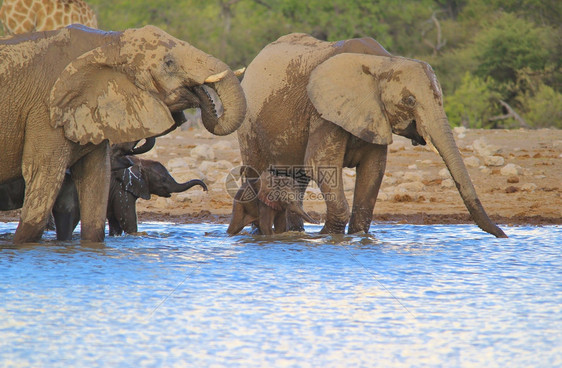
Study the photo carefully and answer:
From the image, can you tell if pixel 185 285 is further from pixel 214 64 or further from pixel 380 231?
pixel 380 231

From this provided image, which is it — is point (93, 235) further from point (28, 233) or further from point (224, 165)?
point (224, 165)

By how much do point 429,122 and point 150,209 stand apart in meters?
4.19

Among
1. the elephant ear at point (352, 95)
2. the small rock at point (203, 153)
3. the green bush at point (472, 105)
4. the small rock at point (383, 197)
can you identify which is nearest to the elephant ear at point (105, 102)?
the elephant ear at point (352, 95)

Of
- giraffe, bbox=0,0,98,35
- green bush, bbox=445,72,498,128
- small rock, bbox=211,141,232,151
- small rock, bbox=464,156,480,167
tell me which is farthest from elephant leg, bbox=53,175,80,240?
green bush, bbox=445,72,498,128

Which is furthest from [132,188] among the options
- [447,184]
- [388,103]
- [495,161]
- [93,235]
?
[495,161]

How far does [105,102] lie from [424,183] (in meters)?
5.76

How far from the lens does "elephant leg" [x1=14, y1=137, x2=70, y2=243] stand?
6.57 m

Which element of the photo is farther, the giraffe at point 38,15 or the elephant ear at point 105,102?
the giraffe at point 38,15

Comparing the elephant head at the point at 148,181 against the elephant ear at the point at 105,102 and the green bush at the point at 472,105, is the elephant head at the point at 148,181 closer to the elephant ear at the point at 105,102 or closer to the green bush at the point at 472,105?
the elephant ear at the point at 105,102

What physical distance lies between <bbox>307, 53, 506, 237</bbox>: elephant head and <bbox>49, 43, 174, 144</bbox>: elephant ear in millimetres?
1521

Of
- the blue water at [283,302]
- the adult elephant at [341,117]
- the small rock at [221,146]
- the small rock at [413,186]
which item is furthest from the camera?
the small rock at [221,146]

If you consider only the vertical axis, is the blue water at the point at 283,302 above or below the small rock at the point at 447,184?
below

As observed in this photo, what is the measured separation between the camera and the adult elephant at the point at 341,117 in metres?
7.33

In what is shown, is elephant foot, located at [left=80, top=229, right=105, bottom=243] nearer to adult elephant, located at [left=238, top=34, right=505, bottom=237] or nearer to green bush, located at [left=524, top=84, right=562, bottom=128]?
adult elephant, located at [left=238, top=34, right=505, bottom=237]
